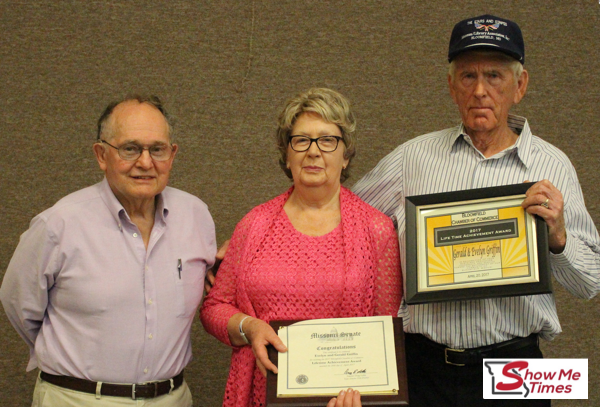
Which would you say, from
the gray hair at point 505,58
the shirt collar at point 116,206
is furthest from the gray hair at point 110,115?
the gray hair at point 505,58

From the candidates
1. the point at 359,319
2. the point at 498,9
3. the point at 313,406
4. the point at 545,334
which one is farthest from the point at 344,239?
the point at 498,9

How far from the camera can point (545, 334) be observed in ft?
5.73

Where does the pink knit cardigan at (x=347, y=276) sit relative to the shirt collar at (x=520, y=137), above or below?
below

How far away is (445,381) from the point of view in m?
1.70

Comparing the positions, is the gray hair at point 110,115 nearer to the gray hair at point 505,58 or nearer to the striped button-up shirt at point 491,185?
the striped button-up shirt at point 491,185

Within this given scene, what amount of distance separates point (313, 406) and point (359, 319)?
25cm

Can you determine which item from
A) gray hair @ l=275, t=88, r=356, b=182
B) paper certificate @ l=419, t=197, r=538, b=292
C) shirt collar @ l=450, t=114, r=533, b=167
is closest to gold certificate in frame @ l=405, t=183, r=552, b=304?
paper certificate @ l=419, t=197, r=538, b=292

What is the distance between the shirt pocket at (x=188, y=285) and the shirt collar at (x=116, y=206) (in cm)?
16

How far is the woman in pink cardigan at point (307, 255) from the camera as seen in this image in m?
1.67

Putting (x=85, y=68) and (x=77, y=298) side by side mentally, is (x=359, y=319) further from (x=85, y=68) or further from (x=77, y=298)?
(x=85, y=68)

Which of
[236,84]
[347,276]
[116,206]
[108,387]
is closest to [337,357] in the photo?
[347,276]

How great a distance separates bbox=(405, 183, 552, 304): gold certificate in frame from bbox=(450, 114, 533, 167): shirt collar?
22 cm

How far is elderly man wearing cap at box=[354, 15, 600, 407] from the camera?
1665mm

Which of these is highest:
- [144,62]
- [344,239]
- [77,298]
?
[144,62]
